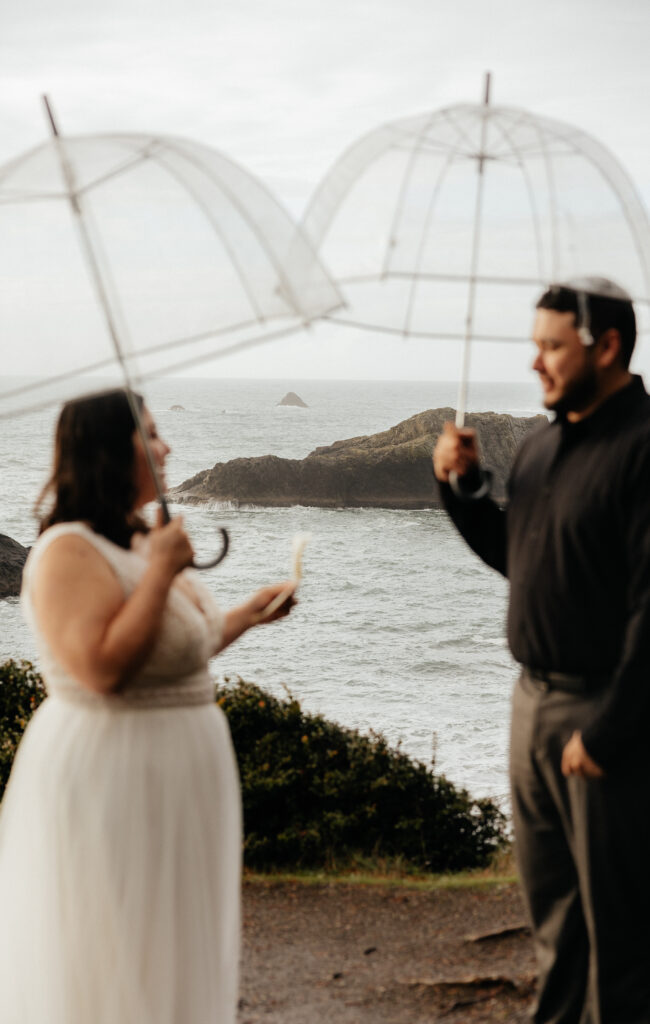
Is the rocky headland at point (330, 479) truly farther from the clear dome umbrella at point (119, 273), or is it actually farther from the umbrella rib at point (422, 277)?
the clear dome umbrella at point (119, 273)

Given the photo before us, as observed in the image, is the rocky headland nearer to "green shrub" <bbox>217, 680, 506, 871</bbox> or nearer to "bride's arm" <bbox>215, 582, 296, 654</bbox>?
"green shrub" <bbox>217, 680, 506, 871</bbox>

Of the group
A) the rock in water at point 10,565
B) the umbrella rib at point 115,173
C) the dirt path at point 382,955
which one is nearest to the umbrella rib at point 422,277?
the umbrella rib at point 115,173

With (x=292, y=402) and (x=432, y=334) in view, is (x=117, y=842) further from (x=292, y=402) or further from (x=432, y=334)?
(x=292, y=402)

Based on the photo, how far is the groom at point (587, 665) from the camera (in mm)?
2811

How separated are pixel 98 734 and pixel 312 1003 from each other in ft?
7.89

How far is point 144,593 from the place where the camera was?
2.58 meters

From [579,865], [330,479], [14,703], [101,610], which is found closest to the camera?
[101,610]

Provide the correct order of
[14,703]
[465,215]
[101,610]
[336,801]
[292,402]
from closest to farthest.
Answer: [101,610]
[465,215]
[336,801]
[14,703]
[292,402]

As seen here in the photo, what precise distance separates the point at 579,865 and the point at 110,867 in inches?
51.5

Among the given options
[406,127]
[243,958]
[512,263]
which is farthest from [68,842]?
[243,958]

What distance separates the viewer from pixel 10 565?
3472 centimetres

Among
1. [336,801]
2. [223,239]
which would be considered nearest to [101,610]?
[223,239]

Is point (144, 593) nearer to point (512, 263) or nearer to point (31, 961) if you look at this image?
point (31, 961)

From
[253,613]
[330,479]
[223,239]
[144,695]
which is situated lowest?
[330,479]
